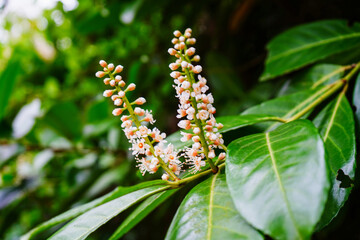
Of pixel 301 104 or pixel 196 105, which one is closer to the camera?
pixel 196 105

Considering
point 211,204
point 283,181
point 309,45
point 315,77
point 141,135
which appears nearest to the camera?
point 283,181

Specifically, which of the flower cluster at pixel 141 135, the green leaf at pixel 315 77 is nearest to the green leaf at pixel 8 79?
the flower cluster at pixel 141 135

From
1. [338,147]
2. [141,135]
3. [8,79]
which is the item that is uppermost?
[8,79]

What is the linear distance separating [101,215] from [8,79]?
1.45 meters

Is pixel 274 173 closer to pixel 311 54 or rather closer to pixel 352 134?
pixel 352 134

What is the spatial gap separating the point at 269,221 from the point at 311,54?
1109mm

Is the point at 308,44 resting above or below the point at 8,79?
below

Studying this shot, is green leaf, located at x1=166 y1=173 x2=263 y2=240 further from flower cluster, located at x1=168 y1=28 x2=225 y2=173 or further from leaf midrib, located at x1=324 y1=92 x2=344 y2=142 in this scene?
leaf midrib, located at x1=324 y1=92 x2=344 y2=142

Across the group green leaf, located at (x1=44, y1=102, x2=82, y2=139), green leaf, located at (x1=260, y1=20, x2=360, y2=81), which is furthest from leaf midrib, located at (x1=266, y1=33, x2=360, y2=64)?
green leaf, located at (x1=44, y1=102, x2=82, y2=139)

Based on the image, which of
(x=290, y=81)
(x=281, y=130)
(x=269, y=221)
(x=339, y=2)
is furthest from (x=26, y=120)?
(x=339, y=2)

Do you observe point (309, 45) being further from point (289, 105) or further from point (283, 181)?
point (283, 181)

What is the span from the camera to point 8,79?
189 centimetres

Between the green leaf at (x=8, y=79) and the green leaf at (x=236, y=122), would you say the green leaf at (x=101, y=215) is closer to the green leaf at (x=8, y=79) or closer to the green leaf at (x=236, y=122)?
the green leaf at (x=236, y=122)

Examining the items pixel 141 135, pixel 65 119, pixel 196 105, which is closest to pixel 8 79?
pixel 65 119
